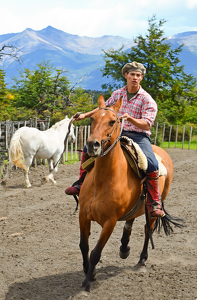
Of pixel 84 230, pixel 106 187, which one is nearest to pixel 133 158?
pixel 106 187

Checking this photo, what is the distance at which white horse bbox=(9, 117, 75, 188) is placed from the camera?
8641mm

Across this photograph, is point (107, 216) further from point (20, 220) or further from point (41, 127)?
point (41, 127)

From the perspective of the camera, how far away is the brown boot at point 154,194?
12.0 feet

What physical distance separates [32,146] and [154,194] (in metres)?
5.92

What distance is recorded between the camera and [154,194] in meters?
3.71

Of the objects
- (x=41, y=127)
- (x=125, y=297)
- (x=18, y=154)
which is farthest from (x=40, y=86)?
(x=125, y=297)

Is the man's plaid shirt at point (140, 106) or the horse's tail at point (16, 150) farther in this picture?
the horse's tail at point (16, 150)

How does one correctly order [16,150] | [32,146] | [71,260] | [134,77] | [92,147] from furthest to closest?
[32,146], [16,150], [71,260], [134,77], [92,147]

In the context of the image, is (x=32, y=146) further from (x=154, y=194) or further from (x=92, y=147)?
(x=92, y=147)

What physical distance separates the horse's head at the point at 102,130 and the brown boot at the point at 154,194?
3.23 ft

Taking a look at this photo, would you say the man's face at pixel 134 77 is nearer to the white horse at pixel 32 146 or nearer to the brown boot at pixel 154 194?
the brown boot at pixel 154 194

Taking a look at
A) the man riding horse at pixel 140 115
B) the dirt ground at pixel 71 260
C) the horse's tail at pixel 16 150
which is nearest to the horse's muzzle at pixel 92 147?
the man riding horse at pixel 140 115

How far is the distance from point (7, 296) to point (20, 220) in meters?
2.72

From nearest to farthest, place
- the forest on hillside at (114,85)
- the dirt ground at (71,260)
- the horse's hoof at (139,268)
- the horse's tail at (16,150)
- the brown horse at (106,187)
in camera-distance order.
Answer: the brown horse at (106,187)
the dirt ground at (71,260)
the horse's hoof at (139,268)
the horse's tail at (16,150)
the forest on hillside at (114,85)
